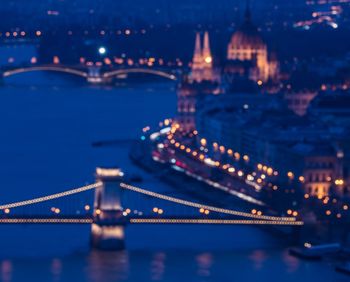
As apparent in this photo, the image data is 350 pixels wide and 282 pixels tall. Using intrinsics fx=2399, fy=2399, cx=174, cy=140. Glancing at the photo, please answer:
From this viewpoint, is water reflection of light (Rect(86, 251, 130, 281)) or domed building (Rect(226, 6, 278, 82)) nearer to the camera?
water reflection of light (Rect(86, 251, 130, 281))

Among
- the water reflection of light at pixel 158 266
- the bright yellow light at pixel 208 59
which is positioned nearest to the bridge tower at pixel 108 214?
the water reflection of light at pixel 158 266

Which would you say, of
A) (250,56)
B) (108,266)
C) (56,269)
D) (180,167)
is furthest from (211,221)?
(250,56)

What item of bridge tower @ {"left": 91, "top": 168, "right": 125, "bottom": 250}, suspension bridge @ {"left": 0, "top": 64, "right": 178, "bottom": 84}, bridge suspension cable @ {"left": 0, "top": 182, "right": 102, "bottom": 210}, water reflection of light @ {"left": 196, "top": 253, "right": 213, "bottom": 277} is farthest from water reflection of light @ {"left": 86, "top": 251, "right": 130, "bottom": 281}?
suspension bridge @ {"left": 0, "top": 64, "right": 178, "bottom": 84}

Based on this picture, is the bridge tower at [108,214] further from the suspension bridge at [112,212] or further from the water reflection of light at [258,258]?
the water reflection of light at [258,258]

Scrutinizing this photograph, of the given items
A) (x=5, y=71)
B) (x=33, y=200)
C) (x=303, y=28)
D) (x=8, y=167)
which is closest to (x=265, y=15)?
(x=303, y=28)

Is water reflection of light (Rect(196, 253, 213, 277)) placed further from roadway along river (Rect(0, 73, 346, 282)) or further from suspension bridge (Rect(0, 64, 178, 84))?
suspension bridge (Rect(0, 64, 178, 84))

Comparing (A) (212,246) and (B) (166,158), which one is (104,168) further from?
(B) (166,158)
